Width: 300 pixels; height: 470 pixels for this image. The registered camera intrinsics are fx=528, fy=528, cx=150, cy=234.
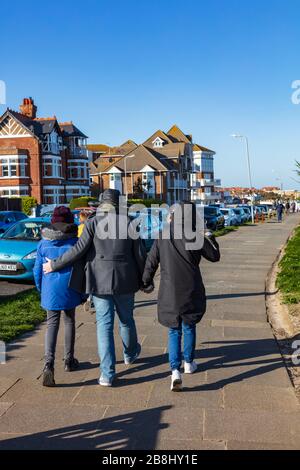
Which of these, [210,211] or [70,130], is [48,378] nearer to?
[210,211]

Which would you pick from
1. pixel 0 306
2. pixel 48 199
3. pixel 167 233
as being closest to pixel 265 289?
pixel 0 306

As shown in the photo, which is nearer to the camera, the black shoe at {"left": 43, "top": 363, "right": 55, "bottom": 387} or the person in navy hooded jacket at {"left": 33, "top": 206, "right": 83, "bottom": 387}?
the black shoe at {"left": 43, "top": 363, "right": 55, "bottom": 387}

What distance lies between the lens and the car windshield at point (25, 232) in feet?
40.0

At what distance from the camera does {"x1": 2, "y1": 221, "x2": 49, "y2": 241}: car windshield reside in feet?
40.0

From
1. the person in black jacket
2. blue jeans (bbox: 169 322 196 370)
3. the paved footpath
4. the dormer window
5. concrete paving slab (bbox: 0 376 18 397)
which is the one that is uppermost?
the dormer window

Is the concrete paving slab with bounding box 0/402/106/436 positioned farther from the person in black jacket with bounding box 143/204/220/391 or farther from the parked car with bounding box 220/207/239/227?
the parked car with bounding box 220/207/239/227

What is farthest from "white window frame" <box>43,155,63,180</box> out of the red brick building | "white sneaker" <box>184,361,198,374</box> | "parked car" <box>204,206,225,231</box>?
"white sneaker" <box>184,361,198,374</box>

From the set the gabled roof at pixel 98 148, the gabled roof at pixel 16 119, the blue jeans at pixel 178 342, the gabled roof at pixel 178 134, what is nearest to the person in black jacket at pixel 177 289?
the blue jeans at pixel 178 342

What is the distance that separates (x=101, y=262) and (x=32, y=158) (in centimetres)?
5059

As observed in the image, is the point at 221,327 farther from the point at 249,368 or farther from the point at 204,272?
Result: the point at 204,272

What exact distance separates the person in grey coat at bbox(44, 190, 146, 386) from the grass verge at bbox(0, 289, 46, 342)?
2.03 meters

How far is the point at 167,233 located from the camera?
199 inches

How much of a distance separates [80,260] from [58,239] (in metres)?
0.37

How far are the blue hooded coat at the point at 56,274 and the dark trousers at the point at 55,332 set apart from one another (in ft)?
0.31
